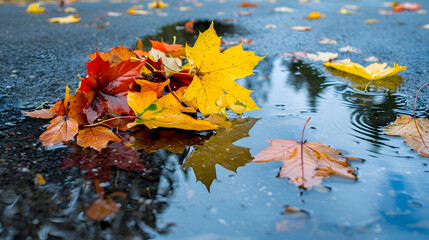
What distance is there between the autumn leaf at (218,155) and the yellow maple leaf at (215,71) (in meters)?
0.09

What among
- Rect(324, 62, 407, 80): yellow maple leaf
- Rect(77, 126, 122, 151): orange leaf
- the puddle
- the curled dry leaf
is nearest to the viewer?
the puddle

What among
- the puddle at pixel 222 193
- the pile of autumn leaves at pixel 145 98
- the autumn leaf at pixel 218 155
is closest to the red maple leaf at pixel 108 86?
the pile of autumn leaves at pixel 145 98

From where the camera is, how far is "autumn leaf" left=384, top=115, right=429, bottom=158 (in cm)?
89

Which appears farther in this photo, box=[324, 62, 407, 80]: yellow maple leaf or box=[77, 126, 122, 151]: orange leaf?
box=[324, 62, 407, 80]: yellow maple leaf

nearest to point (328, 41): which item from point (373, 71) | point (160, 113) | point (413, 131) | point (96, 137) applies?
point (373, 71)

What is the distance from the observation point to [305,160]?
2.63ft

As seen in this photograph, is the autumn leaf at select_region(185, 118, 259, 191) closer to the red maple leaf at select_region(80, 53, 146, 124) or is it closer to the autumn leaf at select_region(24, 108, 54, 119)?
the red maple leaf at select_region(80, 53, 146, 124)

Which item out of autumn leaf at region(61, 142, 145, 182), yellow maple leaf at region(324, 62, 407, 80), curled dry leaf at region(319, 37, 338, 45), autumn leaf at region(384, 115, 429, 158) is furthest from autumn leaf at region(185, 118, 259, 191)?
curled dry leaf at region(319, 37, 338, 45)

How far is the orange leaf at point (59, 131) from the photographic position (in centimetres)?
91

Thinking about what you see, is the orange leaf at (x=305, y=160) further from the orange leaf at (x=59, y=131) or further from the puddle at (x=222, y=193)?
the orange leaf at (x=59, y=131)

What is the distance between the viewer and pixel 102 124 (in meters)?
1.00

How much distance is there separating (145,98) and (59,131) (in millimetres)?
245

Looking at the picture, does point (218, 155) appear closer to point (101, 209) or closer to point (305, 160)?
point (305, 160)

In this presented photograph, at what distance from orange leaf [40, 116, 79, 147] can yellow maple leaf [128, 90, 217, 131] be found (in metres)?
0.16
